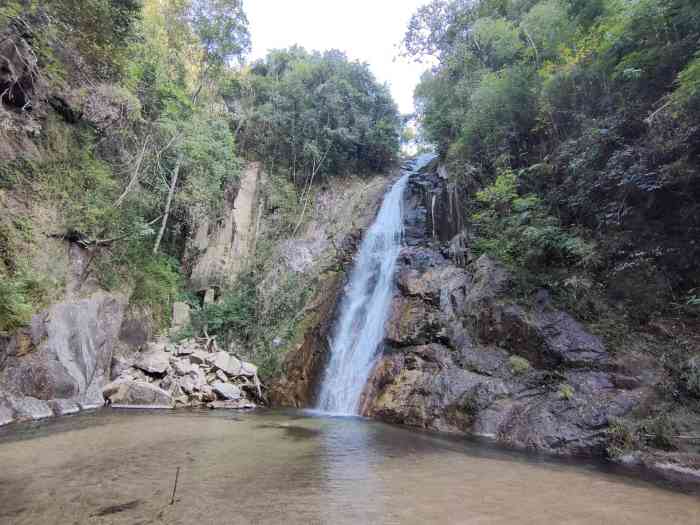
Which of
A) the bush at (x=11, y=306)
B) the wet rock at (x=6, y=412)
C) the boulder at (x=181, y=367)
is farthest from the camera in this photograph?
the boulder at (x=181, y=367)

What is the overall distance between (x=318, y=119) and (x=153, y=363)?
15.6 m

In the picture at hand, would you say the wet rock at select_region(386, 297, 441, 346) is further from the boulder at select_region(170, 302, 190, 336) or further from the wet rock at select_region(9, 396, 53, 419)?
the boulder at select_region(170, 302, 190, 336)

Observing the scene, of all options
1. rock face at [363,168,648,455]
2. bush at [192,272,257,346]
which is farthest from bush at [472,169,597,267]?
bush at [192,272,257,346]

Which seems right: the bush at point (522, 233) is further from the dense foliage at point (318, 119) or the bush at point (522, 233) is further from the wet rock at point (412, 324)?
the dense foliage at point (318, 119)

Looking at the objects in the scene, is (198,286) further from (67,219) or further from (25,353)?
(25,353)

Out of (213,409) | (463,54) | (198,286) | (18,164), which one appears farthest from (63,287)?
(463,54)

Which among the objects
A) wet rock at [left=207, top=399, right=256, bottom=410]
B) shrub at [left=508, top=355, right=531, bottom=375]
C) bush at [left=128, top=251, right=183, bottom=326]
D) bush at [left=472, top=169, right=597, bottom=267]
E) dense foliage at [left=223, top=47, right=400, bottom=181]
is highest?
dense foliage at [left=223, top=47, right=400, bottom=181]

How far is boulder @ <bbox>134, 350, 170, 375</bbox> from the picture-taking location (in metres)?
10.7

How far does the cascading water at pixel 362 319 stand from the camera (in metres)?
10.3

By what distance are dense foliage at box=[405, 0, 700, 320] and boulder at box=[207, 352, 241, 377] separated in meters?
8.44

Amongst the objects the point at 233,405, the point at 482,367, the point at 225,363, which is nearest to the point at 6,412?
the point at 233,405

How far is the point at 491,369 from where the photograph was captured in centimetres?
815

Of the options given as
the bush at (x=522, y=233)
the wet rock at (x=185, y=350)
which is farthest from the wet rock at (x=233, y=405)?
the bush at (x=522, y=233)

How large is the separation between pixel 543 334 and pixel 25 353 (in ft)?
35.5
